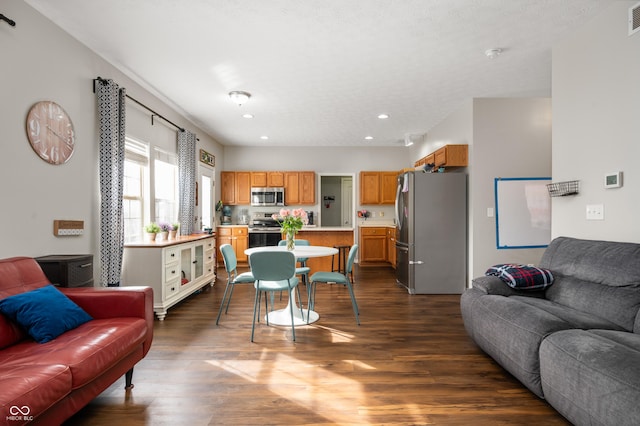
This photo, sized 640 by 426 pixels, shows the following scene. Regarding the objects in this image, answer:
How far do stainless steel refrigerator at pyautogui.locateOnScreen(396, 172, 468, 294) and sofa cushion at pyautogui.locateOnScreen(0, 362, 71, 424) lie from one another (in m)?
4.29

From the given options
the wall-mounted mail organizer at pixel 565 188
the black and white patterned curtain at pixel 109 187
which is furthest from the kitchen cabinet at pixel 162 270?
the wall-mounted mail organizer at pixel 565 188

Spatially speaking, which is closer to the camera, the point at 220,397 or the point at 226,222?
the point at 220,397

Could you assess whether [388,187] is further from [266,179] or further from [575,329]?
[575,329]

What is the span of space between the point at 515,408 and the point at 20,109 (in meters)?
4.00

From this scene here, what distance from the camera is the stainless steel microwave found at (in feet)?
25.0

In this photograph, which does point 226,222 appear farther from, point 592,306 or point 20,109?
point 592,306

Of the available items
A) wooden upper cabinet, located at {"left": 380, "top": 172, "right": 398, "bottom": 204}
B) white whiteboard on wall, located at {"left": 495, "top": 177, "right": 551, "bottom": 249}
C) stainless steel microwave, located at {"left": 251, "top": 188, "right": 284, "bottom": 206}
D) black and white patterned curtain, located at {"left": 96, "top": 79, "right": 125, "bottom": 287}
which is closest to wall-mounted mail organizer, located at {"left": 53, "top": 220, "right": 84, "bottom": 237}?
black and white patterned curtain, located at {"left": 96, "top": 79, "right": 125, "bottom": 287}

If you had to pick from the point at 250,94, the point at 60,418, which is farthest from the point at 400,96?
the point at 60,418

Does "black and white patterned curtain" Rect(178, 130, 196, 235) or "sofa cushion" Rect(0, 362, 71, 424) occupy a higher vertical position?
"black and white patterned curtain" Rect(178, 130, 196, 235)

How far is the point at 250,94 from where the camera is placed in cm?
446

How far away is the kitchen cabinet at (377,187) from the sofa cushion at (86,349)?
6.21 m

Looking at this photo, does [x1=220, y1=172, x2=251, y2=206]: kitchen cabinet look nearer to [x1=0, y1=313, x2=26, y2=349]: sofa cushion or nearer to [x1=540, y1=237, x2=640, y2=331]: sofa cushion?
[x1=0, y1=313, x2=26, y2=349]: sofa cushion

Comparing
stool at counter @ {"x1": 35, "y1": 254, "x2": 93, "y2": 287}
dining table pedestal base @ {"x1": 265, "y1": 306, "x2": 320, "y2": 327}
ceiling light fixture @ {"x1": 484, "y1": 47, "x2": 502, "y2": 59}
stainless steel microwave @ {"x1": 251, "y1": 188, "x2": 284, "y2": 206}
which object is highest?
ceiling light fixture @ {"x1": 484, "y1": 47, "x2": 502, "y2": 59}

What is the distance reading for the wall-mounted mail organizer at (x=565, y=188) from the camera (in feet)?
9.57
